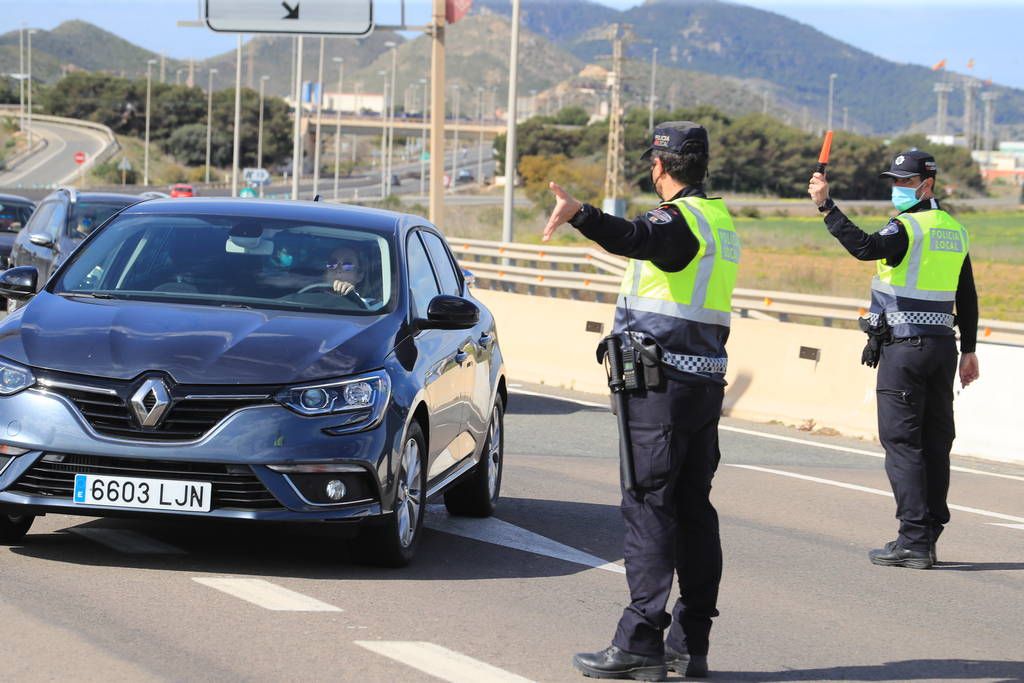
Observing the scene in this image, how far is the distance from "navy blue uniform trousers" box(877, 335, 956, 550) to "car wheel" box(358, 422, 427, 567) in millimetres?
2543

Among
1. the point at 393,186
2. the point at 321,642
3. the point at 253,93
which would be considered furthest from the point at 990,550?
the point at 253,93

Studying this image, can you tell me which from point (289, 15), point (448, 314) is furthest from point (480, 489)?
point (289, 15)

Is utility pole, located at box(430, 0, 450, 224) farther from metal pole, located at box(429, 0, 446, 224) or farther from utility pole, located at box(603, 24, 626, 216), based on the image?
utility pole, located at box(603, 24, 626, 216)

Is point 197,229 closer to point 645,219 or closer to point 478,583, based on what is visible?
point 478,583

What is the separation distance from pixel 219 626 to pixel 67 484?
3.53ft

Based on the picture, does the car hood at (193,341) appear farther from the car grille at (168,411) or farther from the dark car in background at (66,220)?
the dark car in background at (66,220)

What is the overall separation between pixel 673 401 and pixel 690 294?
1.21ft

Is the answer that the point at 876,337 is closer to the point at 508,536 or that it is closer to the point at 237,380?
the point at 508,536

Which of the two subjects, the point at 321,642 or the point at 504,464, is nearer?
the point at 321,642

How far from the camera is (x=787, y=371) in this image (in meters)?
15.7

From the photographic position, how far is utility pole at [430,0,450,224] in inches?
1041

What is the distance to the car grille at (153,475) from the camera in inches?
268

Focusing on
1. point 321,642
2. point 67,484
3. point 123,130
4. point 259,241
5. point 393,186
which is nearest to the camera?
point 321,642

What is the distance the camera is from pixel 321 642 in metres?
6.06
